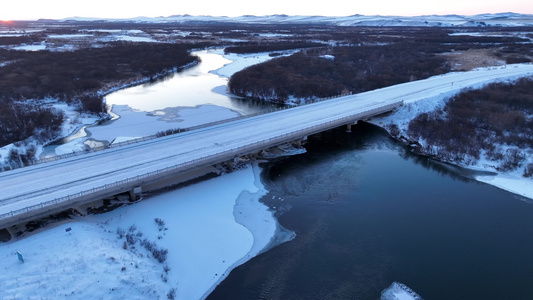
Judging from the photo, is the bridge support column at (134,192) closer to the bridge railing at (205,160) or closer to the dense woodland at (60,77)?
the bridge railing at (205,160)

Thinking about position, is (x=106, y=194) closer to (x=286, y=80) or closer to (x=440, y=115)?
(x=440, y=115)

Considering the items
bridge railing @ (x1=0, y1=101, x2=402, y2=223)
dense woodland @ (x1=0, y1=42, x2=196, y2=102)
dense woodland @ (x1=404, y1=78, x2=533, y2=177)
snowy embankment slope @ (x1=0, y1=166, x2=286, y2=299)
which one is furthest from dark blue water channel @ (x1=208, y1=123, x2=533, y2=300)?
dense woodland @ (x1=0, y1=42, x2=196, y2=102)

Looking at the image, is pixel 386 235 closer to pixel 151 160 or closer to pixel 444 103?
pixel 151 160

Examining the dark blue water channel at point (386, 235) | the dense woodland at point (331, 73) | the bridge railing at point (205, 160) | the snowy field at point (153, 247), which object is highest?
the dense woodland at point (331, 73)

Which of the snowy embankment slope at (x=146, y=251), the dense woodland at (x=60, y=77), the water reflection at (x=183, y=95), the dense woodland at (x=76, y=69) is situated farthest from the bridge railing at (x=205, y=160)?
the dense woodland at (x=76, y=69)

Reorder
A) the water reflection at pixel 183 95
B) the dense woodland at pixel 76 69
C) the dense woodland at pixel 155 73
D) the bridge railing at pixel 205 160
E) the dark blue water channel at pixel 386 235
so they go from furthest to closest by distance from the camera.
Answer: the dense woodland at pixel 76 69 < the water reflection at pixel 183 95 < the dense woodland at pixel 155 73 < the bridge railing at pixel 205 160 < the dark blue water channel at pixel 386 235

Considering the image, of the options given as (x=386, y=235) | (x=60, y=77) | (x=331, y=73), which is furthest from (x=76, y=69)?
(x=386, y=235)

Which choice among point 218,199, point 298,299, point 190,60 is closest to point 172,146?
point 218,199
